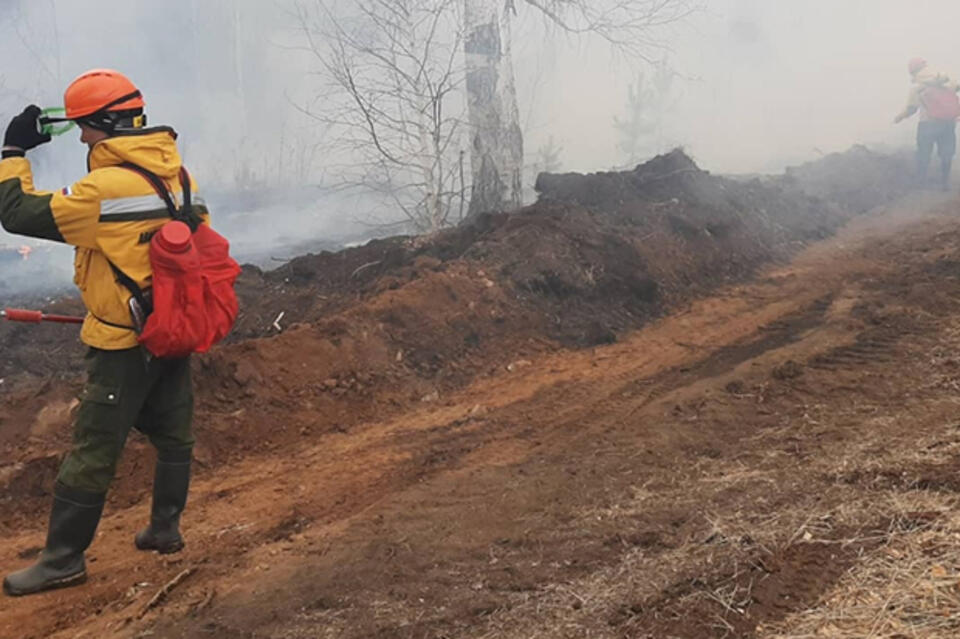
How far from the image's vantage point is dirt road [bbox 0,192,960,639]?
283cm

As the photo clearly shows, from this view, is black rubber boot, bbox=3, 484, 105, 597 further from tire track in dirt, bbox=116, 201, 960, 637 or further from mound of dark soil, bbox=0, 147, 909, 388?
mound of dark soil, bbox=0, 147, 909, 388

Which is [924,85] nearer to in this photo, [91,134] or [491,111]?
[491,111]

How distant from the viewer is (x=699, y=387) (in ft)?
17.9

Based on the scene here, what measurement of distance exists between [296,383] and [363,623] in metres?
3.07

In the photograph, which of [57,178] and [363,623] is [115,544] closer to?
[363,623]

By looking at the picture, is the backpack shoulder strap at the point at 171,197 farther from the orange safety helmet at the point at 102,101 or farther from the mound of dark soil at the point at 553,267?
the mound of dark soil at the point at 553,267

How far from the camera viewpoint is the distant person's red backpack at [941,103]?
14.8 metres

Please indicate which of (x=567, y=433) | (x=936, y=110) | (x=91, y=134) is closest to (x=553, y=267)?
(x=567, y=433)

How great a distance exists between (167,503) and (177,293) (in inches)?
43.6

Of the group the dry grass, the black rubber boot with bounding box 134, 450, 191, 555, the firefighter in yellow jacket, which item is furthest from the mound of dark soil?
the dry grass

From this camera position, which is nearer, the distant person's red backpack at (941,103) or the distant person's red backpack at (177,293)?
the distant person's red backpack at (177,293)

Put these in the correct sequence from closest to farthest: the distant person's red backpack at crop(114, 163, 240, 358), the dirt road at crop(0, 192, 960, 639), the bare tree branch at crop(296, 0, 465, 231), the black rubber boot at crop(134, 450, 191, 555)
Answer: the dirt road at crop(0, 192, 960, 639) → the distant person's red backpack at crop(114, 163, 240, 358) → the black rubber boot at crop(134, 450, 191, 555) → the bare tree branch at crop(296, 0, 465, 231)

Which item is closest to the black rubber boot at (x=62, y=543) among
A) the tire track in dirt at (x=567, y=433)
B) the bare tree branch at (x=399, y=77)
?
the tire track in dirt at (x=567, y=433)

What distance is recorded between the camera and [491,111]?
35.0 feet
